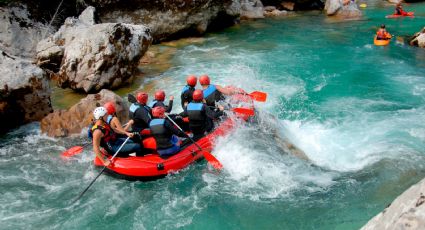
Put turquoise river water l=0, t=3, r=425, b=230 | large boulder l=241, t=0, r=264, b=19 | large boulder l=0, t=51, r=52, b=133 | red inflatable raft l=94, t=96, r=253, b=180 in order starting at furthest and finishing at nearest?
large boulder l=241, t=0, r=264, b=19 → large boulder l=0, t=51, r=52, b=133 → red inflatable raft l=94, t=96, r=253, b=180 → turquoise river water l=0, t=3, r=425, b=230

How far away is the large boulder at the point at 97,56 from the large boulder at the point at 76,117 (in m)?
2.30

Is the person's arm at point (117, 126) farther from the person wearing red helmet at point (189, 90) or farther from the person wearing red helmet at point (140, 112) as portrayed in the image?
the person wearing red helmet at point (189, 90)

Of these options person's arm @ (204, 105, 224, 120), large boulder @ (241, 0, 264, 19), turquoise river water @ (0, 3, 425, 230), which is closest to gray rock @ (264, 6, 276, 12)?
large boulder @ (241, 0, 264, 19)

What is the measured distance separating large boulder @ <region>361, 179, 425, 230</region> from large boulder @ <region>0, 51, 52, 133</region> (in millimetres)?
9285

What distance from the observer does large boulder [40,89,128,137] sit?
939cm

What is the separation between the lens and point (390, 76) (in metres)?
12.9

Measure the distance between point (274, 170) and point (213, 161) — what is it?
1202 millimetres

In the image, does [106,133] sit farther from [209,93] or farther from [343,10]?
[343,10]

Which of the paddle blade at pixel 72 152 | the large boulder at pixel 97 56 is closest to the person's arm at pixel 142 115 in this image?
the paddle blade at pixel 72 152

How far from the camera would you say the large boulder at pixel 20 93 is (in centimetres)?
959

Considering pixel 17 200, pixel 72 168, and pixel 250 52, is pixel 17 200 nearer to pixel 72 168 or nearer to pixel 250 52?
pixel 72 168

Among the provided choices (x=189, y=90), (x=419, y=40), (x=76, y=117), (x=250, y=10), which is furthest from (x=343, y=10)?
(x=76, y=117)

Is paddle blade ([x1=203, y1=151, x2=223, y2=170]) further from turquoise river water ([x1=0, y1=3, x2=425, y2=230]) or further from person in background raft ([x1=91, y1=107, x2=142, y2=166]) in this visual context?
person in background raft ([x1=91, y1=107, x2=142, y2=166])

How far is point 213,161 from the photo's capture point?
24.6 ft
